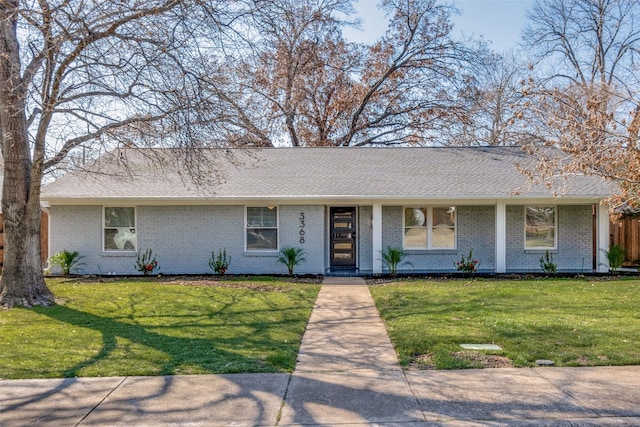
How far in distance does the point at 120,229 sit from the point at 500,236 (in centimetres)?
1200

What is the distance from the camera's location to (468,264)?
46.8ft

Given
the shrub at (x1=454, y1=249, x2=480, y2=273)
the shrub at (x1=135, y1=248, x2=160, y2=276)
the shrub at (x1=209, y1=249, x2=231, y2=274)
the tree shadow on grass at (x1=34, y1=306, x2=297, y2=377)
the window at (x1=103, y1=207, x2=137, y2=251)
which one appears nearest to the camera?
the tree shadow on grass at (x1=34, y1=306, x2=297, y2=377)

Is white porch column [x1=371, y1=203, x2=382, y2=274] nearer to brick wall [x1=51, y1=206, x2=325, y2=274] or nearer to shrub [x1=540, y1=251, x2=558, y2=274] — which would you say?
brick wall [x1=51, y1=206, x2=325, y2=274]

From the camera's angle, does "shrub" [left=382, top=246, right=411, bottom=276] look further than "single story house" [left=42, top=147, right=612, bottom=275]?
No

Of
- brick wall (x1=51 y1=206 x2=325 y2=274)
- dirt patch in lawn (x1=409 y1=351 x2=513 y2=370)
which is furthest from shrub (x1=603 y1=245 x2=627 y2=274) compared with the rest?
dirt patch in lawn (x1=409 y1=351 x2=513 y2=370)

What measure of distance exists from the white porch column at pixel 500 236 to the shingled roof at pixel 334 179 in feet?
1.74

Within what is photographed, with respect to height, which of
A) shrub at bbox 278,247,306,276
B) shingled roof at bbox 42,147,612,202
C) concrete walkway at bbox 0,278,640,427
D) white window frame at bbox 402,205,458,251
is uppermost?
shingled roof at bbox 42,147,612,202

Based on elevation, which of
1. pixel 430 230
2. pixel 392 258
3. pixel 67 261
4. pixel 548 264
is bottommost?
pixel 548 264

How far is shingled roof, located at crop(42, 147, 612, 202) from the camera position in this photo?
1409cm

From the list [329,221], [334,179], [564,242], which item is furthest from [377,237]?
[564,242]

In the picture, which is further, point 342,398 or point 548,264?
point 548,264

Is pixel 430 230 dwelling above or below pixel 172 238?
above

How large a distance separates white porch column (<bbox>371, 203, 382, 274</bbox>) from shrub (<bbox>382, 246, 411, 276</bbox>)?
20 centimetres

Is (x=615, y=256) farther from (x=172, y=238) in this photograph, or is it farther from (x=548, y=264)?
(x=172, y=238)
